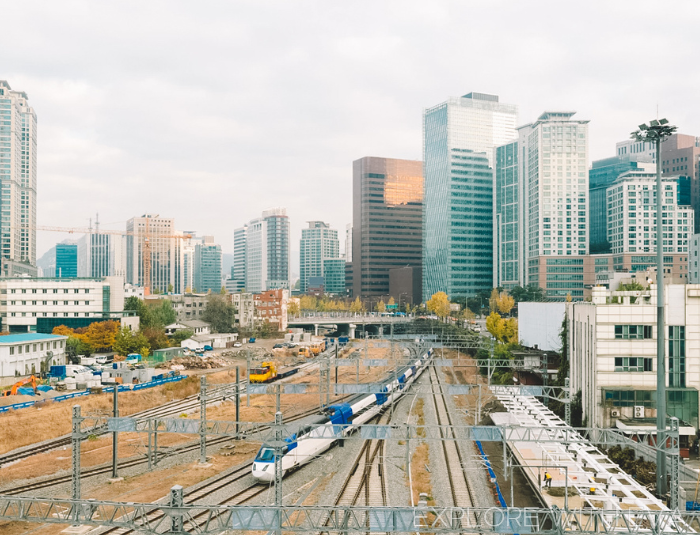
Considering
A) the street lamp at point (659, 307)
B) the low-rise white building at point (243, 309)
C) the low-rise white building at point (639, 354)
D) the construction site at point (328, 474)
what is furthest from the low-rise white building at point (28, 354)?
the street lamp at point (659, 307)

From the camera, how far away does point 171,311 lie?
11556cm

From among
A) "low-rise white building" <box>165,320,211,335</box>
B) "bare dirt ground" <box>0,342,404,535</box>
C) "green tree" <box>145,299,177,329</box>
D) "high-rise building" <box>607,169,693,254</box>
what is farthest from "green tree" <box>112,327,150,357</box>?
"high-rise building" <box>607,169,693,254</box>

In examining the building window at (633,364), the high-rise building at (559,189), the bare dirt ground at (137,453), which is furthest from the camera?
the high-rise building at (559,189)

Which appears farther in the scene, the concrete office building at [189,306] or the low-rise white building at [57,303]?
the concrete office building at [189,306]

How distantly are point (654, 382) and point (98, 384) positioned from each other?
177 feet

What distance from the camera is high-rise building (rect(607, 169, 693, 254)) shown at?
13988 cm

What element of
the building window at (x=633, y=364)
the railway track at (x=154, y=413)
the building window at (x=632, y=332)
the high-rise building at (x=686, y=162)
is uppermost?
the high-rise building at (x=686, y=162)

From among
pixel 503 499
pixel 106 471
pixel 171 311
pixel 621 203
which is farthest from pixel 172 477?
pixel 621 203

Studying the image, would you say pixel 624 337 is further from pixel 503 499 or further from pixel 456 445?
pixel 503 499

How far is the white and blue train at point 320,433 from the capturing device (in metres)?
29.8

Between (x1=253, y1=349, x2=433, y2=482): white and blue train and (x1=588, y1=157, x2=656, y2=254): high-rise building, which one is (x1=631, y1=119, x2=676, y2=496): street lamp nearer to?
(x1=253, y1=349, x2=433, y2=482): white and blue train

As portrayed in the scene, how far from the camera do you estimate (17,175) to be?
17812cm

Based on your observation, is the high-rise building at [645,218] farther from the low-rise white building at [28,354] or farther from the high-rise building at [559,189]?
the low-rise white building at [28,354]

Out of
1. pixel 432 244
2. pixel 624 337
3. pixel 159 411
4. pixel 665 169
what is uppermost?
pixel 665 169
